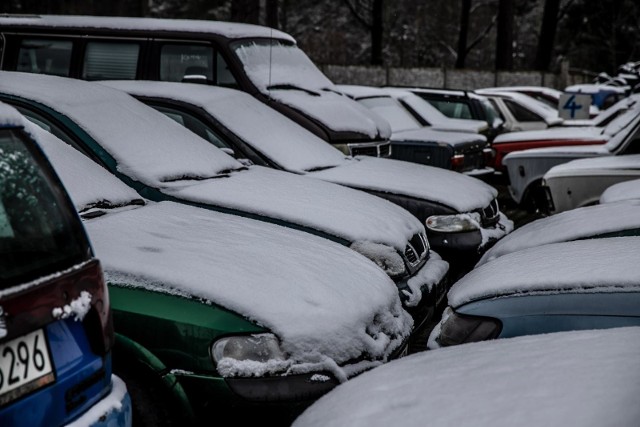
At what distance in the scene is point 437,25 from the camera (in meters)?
60.9

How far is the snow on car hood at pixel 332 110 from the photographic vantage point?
8.63 m

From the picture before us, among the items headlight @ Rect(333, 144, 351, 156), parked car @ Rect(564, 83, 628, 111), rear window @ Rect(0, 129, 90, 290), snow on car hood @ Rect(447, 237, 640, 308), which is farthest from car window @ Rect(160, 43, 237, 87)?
parked car @ Rect(564, 83, 628, 111)

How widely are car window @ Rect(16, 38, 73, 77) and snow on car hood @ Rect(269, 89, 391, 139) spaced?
2.18m

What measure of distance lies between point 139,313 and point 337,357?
2.66 feet

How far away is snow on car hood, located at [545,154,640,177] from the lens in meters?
7.81

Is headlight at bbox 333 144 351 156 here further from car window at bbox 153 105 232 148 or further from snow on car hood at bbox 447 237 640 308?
snow on car hood at bbox 447 237 640 308

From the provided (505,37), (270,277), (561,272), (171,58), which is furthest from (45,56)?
(505,37)

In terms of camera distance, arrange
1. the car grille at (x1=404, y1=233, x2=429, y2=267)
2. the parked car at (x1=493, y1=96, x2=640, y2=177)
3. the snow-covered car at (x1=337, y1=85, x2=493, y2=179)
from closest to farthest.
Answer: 1. the car grille at (x1=404, y1=233, x2=429, y2=267)
2. the snow-covered car at (x1=337, y1=85, x2=493, y2=179)
3. the parked car at (x1=493, y1=96, x2=640, y2=177)

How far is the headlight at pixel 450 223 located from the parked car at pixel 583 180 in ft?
5.71

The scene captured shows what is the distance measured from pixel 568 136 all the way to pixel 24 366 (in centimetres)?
1005

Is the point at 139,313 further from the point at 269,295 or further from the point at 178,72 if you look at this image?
the point at 178,72

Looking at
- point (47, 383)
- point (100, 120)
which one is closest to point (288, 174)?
point (100, 120)

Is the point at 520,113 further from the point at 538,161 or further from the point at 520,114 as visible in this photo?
the point at 538,161

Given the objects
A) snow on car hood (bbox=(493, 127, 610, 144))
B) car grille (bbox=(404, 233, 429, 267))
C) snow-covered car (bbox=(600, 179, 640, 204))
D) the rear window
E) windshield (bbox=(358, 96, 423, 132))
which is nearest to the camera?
the rear window
